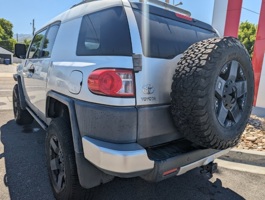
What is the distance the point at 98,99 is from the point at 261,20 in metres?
6.55

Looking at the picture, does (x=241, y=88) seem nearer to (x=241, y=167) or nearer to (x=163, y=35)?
(x=163, y=35)

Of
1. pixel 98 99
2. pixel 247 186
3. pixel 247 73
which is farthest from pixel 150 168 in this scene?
pixel 247 186

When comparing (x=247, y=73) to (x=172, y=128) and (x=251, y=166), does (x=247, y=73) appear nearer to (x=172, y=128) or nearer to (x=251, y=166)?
(x=172, y=128)

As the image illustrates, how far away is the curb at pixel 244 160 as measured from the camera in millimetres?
3488

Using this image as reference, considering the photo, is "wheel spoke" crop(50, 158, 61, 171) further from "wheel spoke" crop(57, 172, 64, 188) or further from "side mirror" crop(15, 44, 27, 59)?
"side mirror" crop(15, 44, 27, 59)

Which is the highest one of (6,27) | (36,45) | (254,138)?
(6,27)

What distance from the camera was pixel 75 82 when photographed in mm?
2104

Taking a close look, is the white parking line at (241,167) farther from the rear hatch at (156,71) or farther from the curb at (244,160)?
the rear hatch at (156,71)

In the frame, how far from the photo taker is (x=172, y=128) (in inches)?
84.0

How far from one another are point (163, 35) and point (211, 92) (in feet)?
2.33

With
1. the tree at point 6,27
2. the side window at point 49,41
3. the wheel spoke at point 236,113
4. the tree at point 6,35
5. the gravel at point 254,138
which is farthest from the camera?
the tree at point 6,27

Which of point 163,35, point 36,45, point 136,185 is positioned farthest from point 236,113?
point 36,45

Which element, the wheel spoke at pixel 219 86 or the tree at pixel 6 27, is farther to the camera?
the tree at pixel 6 27

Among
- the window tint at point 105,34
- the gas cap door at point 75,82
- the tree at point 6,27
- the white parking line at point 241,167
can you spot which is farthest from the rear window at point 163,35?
the tree at point 6,27
